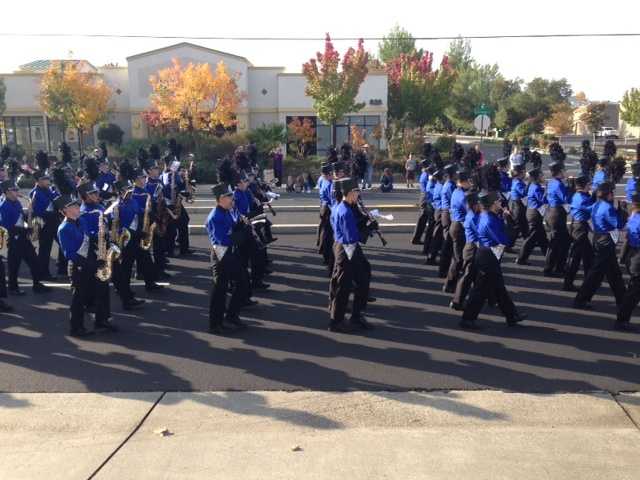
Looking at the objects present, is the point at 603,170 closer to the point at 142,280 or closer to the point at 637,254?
the point at 637,254

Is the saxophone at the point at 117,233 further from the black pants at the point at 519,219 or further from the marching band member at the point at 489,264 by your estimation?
the black pants at the point at 519,219

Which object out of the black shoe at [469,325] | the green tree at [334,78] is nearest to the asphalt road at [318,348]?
the black shoe at [469,325]

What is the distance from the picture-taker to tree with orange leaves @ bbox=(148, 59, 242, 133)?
29875 millimetres

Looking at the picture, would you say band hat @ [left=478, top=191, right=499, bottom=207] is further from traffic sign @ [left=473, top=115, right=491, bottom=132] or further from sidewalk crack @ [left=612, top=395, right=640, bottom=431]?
traffic sign @ [left=473, top=115, right=491, bottom=132]

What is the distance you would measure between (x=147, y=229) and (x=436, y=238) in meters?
4.82

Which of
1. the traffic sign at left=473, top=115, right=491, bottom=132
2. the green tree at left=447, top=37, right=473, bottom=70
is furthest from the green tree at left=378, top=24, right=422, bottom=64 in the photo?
the traffic sign at left=473, top=115, right=491, bottom=132

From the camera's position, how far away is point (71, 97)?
3119 cm

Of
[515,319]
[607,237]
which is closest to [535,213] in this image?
[607,237]

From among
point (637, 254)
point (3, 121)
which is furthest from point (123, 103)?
point (637, 254)

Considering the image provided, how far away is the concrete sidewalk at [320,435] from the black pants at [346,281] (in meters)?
1.99

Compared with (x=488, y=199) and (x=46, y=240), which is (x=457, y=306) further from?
(x=46, y=240)

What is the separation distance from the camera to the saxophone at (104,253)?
324 inches

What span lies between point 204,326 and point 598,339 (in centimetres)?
478

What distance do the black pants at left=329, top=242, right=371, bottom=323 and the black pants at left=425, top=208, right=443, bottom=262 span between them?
11.5 feet
